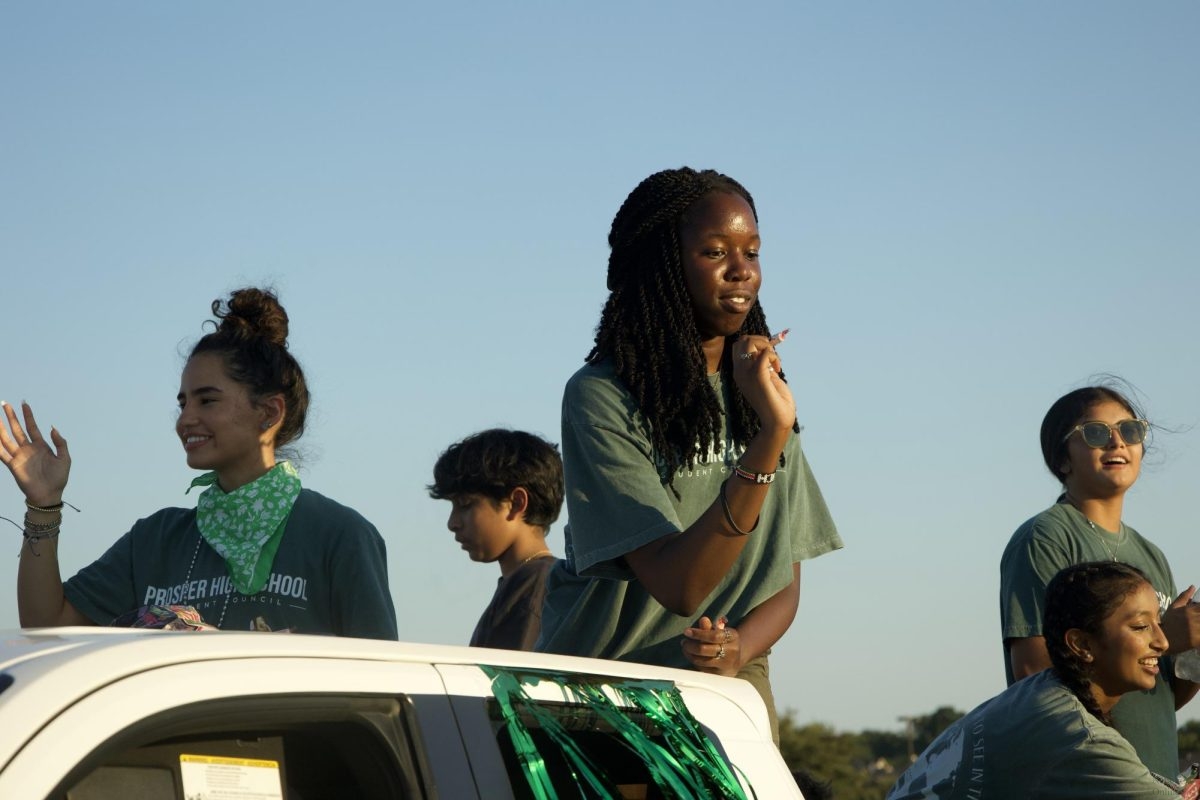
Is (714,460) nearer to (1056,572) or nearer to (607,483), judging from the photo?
(607,483)

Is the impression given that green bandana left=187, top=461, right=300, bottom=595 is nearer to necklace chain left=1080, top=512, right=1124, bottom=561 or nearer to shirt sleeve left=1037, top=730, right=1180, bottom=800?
shirt sleeve left=1037, top=730, right=1180, bottom=800

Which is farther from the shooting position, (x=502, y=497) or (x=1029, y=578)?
(x=502, y=497)

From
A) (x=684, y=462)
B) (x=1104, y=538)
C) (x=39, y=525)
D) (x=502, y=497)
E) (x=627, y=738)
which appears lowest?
(x=627, y=738)

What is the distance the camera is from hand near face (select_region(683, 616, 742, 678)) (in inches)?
146

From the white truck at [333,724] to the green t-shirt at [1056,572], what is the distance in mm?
2832

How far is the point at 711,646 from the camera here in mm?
3697

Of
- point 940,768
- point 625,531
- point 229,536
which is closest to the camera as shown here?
point 625,531

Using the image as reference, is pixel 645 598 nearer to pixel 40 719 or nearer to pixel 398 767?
pixel 398 767

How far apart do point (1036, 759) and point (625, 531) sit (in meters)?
1.91

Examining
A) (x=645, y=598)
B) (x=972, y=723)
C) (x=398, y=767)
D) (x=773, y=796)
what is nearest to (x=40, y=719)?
(x=398, y=767)

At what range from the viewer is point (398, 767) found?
7.64ft

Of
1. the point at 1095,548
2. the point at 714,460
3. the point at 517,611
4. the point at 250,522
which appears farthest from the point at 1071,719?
the point at 250,522

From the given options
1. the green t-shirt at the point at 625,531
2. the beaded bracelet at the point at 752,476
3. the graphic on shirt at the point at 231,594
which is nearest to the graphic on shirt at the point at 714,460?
the green t-shirt at the point at 625,531

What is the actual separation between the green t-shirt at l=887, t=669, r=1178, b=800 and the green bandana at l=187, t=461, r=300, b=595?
85.2 inches
